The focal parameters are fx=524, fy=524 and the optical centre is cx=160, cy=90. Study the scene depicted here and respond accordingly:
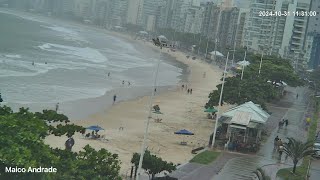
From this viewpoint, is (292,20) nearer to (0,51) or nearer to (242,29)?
(242,29)

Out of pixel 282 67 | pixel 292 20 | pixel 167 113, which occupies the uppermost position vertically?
pixel 292 20

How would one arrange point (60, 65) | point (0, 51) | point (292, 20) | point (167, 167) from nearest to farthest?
point (167, 167) → point (60, 65) → point (0, 51) → point (292, 20)

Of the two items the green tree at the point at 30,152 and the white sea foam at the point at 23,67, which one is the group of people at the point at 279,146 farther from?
the white sea foam at the point at 23,67

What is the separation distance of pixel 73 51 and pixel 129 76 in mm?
28683

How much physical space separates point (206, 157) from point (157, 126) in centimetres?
1156

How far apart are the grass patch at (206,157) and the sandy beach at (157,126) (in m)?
0.69

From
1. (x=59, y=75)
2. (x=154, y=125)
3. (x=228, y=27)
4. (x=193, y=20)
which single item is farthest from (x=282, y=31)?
(x=154, y=125)

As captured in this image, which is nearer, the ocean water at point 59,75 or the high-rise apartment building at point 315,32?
the ocean water at point 59,75

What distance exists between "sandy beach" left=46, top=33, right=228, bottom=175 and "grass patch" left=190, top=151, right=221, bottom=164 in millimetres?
689

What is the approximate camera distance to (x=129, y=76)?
6825 cm

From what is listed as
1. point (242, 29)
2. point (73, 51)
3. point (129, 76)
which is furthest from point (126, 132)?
point (242, 29)

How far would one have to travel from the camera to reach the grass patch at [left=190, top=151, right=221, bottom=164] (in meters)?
24.3

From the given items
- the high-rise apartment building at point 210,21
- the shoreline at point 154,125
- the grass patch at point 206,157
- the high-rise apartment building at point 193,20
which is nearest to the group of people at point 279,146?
the grass patch at point 206,157

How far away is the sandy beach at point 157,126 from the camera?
27.8 m
